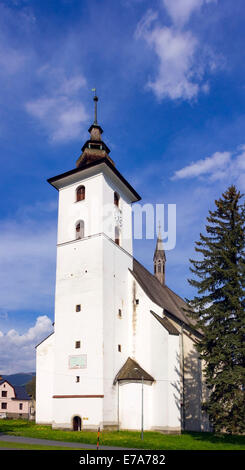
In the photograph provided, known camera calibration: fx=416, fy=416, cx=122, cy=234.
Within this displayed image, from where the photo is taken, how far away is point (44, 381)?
30.7 meters

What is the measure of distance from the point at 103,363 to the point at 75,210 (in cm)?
1139

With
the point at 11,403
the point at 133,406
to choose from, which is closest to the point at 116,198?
the point at 133,406

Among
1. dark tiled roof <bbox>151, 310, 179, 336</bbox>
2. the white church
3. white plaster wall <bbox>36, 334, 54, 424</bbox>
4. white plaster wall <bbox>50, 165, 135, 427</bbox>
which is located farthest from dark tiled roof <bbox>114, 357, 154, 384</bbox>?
white plaster wall <bbox>36, 334, 54, 424</bbox>

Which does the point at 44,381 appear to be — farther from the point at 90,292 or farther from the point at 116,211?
the point at 116,211

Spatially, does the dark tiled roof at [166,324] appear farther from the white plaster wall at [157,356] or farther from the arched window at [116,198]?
the arched window at [116,198]

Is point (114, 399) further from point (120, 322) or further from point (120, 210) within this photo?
point (120, 210)

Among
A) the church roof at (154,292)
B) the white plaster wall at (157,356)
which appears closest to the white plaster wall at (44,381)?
the white plaster wall at (157,356)

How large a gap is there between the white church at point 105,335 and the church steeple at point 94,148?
85 mm

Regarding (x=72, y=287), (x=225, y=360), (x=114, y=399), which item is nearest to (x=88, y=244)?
(x=72, y=287)

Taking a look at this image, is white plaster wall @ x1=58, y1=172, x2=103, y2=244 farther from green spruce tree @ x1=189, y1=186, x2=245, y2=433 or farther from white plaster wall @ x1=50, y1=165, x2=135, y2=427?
green spruce tree @ x1=189, y1=186, x2=245, y2=433

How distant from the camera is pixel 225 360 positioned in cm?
2077

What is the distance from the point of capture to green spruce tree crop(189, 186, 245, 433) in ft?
65.7

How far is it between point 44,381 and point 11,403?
37131 millimetres

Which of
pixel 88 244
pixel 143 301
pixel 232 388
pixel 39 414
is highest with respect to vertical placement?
pixel 88 244
